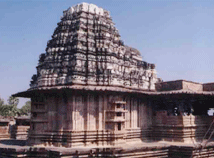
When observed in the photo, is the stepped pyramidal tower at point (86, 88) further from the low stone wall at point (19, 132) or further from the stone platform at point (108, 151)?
the low stone wall at point (19, 132)

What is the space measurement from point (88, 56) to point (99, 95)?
8.88ft

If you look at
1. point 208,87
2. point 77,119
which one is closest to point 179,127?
point 208,87

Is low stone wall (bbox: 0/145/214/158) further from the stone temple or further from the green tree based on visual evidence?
the green tree

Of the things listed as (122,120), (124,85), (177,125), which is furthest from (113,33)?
(177,125)

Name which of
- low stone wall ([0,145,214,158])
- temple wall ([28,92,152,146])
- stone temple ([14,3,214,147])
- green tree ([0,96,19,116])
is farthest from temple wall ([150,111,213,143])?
green tree ([0,96,19,116])

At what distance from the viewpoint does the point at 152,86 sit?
2072 centimetres

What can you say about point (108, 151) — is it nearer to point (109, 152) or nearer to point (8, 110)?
point (109, 152)

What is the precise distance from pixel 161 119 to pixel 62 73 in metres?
7.90

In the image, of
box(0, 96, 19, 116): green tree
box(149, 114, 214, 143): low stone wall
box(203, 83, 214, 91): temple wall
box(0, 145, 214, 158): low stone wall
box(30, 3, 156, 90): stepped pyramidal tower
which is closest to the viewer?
box(0, 145, 214, 158): low stone wall

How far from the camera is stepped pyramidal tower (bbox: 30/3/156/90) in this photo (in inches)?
660

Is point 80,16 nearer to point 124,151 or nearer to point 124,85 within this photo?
point 124,85

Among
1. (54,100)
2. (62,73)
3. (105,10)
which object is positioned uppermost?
(105,10)

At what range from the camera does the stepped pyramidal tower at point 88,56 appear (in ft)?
55.0

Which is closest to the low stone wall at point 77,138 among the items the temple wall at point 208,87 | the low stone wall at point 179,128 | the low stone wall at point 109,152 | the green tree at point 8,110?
the low stone wall at point 109,152
